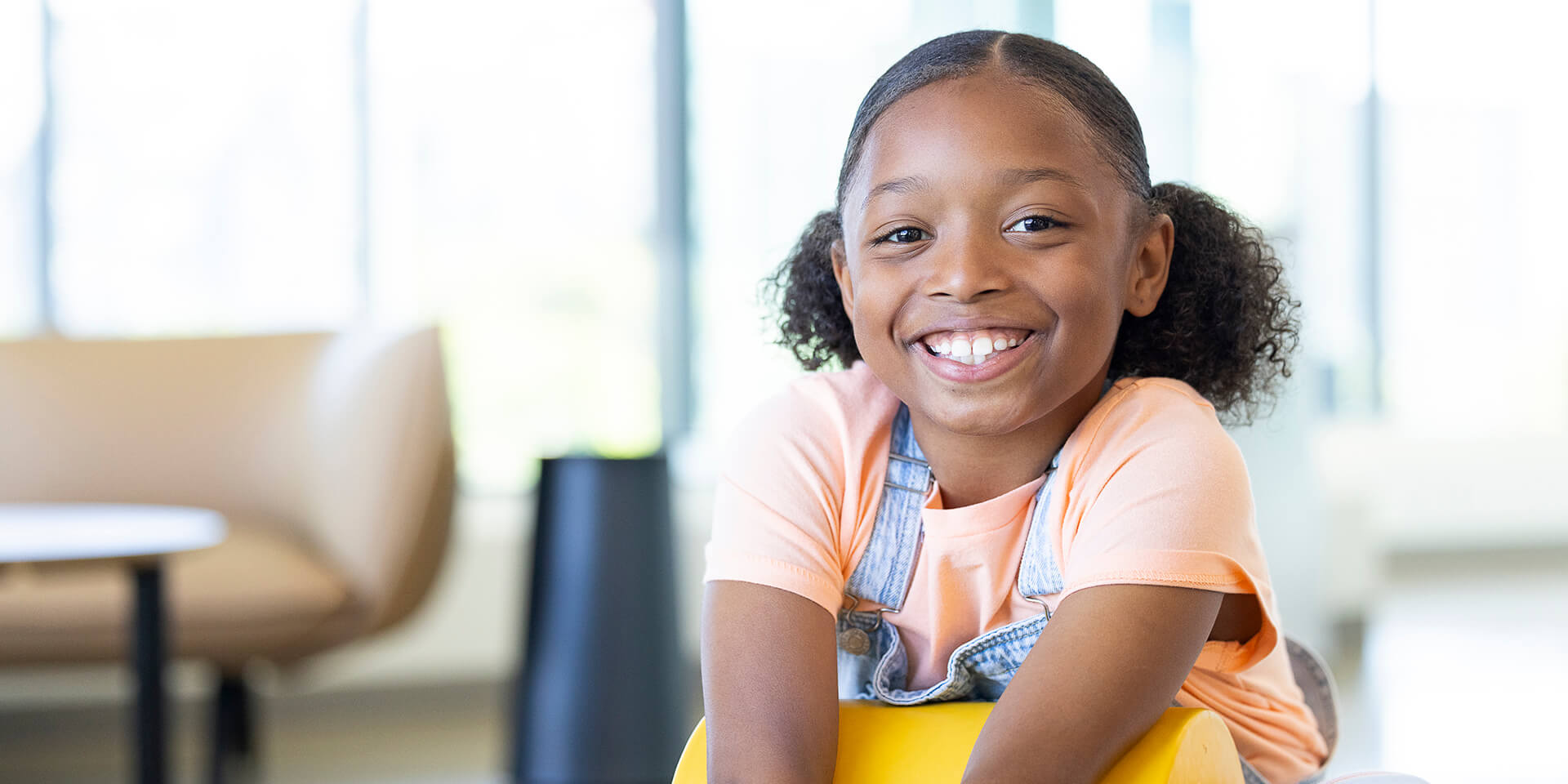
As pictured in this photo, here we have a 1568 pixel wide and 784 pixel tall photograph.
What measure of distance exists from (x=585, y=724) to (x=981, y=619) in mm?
1416

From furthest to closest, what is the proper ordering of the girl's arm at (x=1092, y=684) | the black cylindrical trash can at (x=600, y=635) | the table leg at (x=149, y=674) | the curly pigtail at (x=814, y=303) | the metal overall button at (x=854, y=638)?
the black cylindrical trash can at (x=600, y=635), the table leg at (x=149, y=674), the curly pigtail at (x=814, y=303), the metal overall button at (x=854, y=638), the girl's arm at (x=1092, y=684)

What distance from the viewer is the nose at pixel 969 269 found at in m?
0.89

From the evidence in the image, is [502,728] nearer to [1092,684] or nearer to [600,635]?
[600,635]

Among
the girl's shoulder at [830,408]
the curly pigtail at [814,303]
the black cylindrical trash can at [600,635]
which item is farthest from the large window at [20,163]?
the girl's shoulder at [830,408]

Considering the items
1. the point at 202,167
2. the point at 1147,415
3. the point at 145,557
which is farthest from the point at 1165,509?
the point at 202,167

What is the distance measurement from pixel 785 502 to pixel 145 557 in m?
0.94

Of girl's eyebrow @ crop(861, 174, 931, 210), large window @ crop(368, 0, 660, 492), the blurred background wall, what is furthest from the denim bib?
large window @ crop(368, 0, 660, 492)

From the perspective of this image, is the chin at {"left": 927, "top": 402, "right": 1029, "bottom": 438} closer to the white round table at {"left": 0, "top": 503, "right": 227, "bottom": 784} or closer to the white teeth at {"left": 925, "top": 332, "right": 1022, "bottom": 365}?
the white teeth at {"left": 925, "top": 332, "right": 1022, "bottom": 365}

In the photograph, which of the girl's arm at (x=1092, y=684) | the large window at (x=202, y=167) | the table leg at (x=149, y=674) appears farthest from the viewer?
the large window at (x=202, y=167)

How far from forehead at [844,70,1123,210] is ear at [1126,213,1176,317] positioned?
68 millimetres

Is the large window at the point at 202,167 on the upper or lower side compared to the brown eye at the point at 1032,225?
upper

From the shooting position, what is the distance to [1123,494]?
2.92 feet

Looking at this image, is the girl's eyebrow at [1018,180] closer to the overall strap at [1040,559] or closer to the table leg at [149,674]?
the overall strap at [1040,559]

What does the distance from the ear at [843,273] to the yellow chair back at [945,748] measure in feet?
0.99
